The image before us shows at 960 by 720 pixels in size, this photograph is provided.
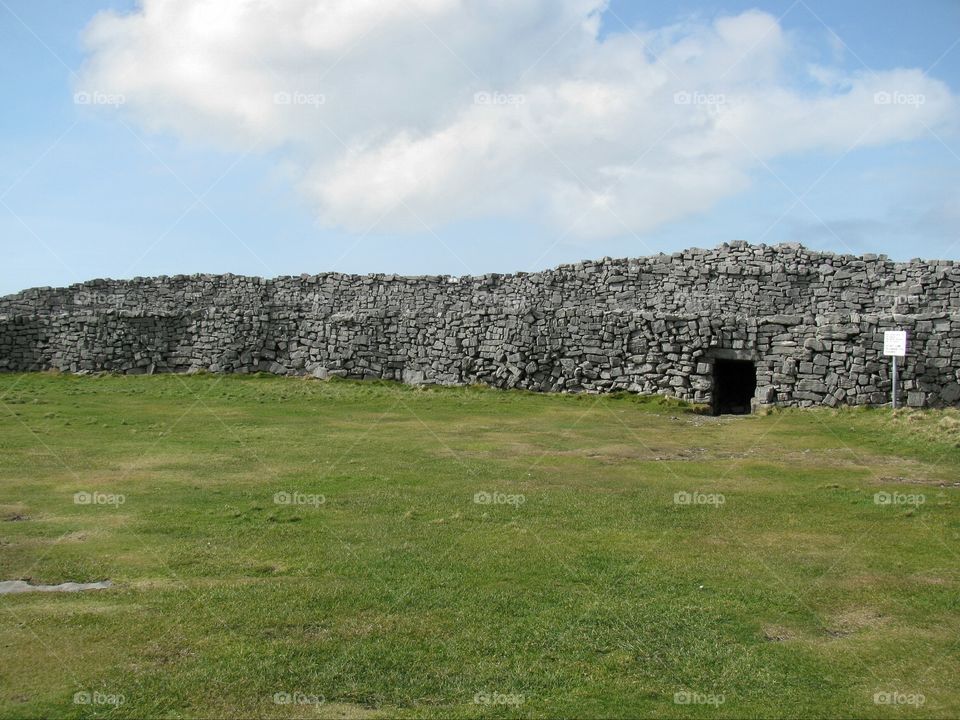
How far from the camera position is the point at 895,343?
21.7 metres

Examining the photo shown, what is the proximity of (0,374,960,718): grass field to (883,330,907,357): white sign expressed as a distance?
3.96m

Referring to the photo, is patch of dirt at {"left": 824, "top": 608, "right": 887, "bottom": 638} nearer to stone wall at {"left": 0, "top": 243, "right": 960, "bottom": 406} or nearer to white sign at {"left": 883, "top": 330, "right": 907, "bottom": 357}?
white sign at {"left": 883, "top": 330, "right": 907, "bottom": 357}

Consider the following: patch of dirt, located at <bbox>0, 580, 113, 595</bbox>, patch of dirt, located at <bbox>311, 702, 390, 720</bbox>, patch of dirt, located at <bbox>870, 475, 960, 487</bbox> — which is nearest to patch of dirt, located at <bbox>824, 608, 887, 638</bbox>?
patch of dirt, located at <bbox>311, 702, 390, 720</bbox>

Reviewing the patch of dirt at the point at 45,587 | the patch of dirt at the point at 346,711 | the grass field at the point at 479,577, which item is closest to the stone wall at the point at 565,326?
the grass field at the point at 479,577

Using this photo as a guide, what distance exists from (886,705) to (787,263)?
89.5 feet

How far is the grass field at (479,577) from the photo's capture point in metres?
7.12

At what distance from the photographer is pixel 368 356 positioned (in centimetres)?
3002

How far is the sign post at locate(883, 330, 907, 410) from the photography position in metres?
21.6

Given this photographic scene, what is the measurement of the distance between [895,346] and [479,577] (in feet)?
52.8

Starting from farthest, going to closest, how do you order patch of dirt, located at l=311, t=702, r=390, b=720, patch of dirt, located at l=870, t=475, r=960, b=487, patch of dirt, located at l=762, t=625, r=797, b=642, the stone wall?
the stone wall, patch of dirt, located at l=870, t=475, r=960, b=487, patch of dirt, located at l=762, t=625, r=797, b=642, patch of dirt, located at l=311, t=702, r=390, b=720

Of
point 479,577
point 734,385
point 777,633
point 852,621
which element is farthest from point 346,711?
point 734,385

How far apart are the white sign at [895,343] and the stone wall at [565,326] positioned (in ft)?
3.02

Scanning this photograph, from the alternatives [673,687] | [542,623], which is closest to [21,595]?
[542,623]

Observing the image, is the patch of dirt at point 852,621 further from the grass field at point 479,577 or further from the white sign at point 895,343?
the white sign at point 895,343
